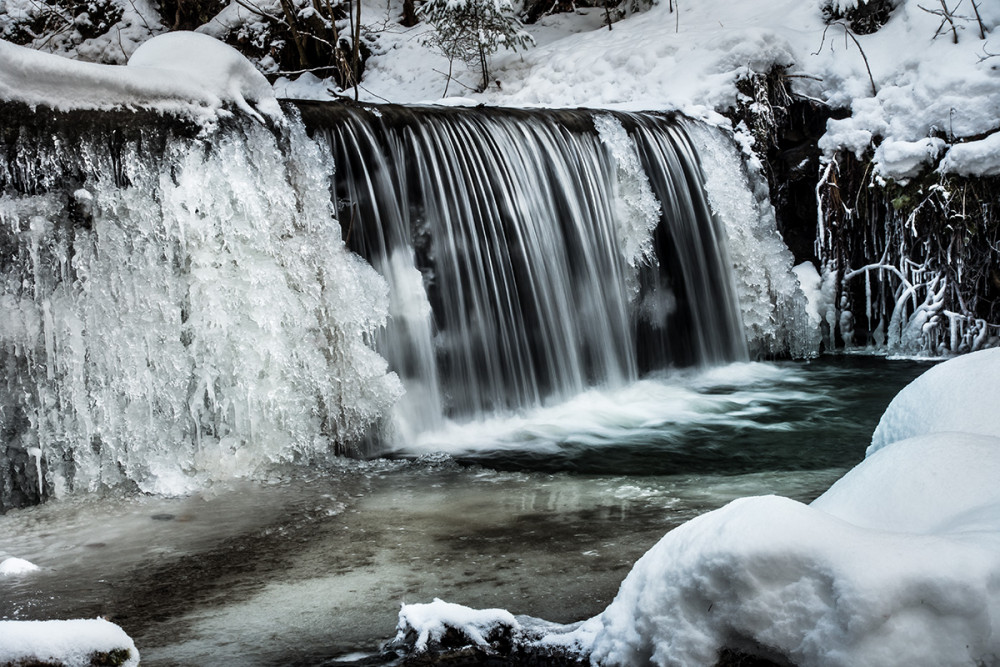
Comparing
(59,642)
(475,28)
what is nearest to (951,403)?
(59,642)

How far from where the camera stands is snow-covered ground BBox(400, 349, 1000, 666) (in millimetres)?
1626

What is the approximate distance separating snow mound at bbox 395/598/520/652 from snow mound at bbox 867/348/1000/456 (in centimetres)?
145

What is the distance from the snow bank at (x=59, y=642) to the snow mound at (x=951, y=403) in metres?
2.33

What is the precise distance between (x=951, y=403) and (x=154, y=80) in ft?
12.8

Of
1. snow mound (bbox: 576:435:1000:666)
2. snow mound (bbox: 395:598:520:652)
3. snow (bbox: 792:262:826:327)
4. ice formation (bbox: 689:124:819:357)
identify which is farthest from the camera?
snow (bbox: 792:262:826:327)

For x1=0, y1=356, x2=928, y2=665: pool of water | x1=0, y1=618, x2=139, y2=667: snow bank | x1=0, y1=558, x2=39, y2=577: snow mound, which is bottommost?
x1=0, y1=356, x2=928, y2=665: pool of water

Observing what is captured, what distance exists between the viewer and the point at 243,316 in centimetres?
468

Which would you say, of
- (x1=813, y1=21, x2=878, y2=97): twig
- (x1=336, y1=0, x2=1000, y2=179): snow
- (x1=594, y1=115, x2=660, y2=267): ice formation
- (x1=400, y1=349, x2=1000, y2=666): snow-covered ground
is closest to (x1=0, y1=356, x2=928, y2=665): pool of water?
(x1=400, y1=349, x2=1000, y2=666): snow-covered ground

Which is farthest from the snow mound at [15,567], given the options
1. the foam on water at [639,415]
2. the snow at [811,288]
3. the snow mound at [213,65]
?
the snow at [811,288]

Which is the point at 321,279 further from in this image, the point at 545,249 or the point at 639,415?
the point at 639,415

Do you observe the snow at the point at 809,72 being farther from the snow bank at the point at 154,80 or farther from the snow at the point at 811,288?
the snow bank at the point at 154,80

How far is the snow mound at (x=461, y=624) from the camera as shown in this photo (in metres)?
2.25

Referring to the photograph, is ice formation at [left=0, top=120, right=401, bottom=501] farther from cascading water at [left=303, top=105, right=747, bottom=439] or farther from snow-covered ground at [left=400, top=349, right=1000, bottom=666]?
snow-covered ground at [left=400, top=349, right=1000, bottom=666]

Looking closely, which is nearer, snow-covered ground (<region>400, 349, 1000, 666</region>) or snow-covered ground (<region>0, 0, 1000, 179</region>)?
snow-covered ground (<region>400, 349, 1000, 666</region>)
